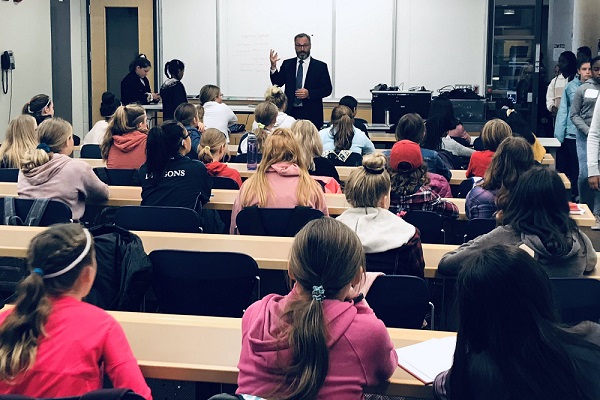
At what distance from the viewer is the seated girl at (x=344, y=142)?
663cm

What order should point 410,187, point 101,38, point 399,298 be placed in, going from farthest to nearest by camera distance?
1. point 101,38
2. point 410,187
3. point 399,298

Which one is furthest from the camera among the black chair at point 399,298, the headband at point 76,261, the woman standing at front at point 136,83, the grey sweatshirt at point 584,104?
the woman standing at front at point 136,83

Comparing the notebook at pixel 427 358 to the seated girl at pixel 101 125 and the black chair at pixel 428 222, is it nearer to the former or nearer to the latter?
the black chair at pixel 428 222

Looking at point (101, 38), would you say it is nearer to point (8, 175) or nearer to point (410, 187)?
point (8, 175)

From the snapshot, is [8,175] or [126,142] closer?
[8,175]

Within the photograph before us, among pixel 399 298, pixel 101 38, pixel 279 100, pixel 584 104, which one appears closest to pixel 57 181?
pixel 399 298

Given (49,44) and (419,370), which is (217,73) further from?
(419,370)

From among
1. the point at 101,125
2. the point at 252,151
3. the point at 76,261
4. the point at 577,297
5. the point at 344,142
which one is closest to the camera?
the point at 76,261

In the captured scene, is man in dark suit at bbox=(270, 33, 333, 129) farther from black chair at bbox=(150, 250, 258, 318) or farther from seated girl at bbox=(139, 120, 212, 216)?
black chair at bbox=(150, 250, 258, 318)

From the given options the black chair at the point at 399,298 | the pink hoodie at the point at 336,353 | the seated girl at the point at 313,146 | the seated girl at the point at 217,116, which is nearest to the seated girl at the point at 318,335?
the pink hoodie at the point at 336,353

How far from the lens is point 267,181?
4527 mm

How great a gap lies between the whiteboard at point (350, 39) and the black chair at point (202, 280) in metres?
8.12

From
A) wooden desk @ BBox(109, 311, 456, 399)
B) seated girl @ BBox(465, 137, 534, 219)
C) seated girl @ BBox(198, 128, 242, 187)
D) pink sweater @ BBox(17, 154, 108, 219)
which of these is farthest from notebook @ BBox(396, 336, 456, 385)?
seated girl @ BBox(198, 128, 242, 187)

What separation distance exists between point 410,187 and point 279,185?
0.71 m
